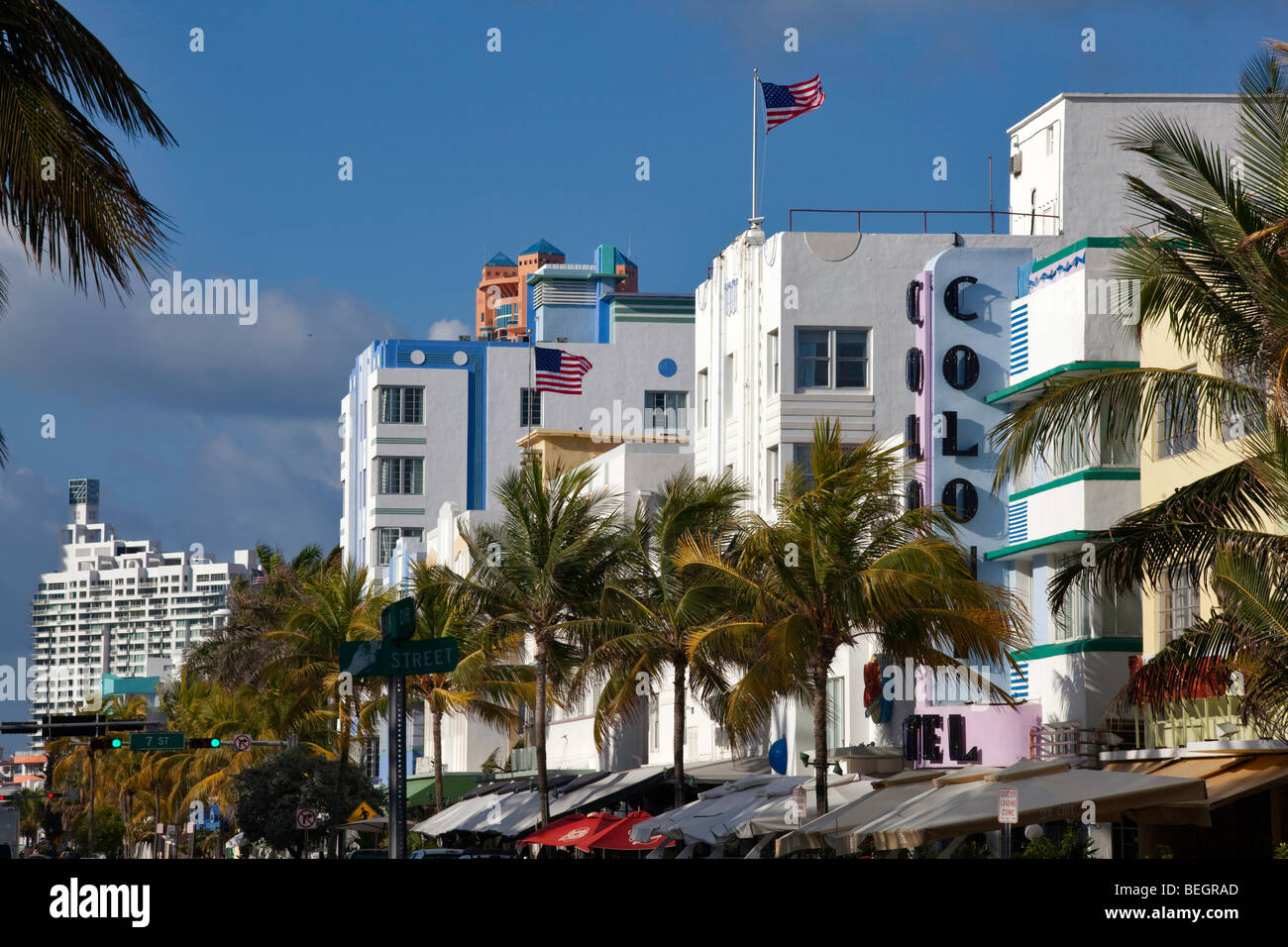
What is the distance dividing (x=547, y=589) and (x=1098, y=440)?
14415 millimetres

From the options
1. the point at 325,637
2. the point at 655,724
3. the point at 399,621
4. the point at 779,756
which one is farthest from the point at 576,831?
Answer: the point at 399,621

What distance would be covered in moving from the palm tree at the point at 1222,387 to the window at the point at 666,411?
6029 cm

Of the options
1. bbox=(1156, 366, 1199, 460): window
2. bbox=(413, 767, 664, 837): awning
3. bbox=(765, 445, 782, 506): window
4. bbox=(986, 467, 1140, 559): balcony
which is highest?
bbox=(765, 445, 782, 506): window

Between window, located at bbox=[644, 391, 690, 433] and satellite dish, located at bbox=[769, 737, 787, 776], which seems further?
window, located at bbox=[644, 391, 690, 433]

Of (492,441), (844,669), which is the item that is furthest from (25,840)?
(844,669)

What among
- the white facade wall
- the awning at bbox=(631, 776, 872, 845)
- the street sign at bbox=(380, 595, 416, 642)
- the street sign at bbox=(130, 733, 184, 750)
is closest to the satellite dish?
the awning at bbox=(631, 776, 872, 845)

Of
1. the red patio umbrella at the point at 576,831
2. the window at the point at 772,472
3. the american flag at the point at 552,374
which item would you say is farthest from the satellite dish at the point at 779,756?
the american flag at the point at 552,374

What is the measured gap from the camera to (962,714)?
33.8m

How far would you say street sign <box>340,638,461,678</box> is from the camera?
17.3 m

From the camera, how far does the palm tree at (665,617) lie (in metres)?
37.0

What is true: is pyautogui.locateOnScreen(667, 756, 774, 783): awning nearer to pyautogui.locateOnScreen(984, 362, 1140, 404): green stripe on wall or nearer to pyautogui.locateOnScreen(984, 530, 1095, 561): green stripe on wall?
pyautogui.locateOnScreen(984, 530, 1095, 561): green stripe on wall

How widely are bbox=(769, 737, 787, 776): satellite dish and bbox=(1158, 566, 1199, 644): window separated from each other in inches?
592

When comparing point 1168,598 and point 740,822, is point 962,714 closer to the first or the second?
point 740,822

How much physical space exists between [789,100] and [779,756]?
1566 cm
